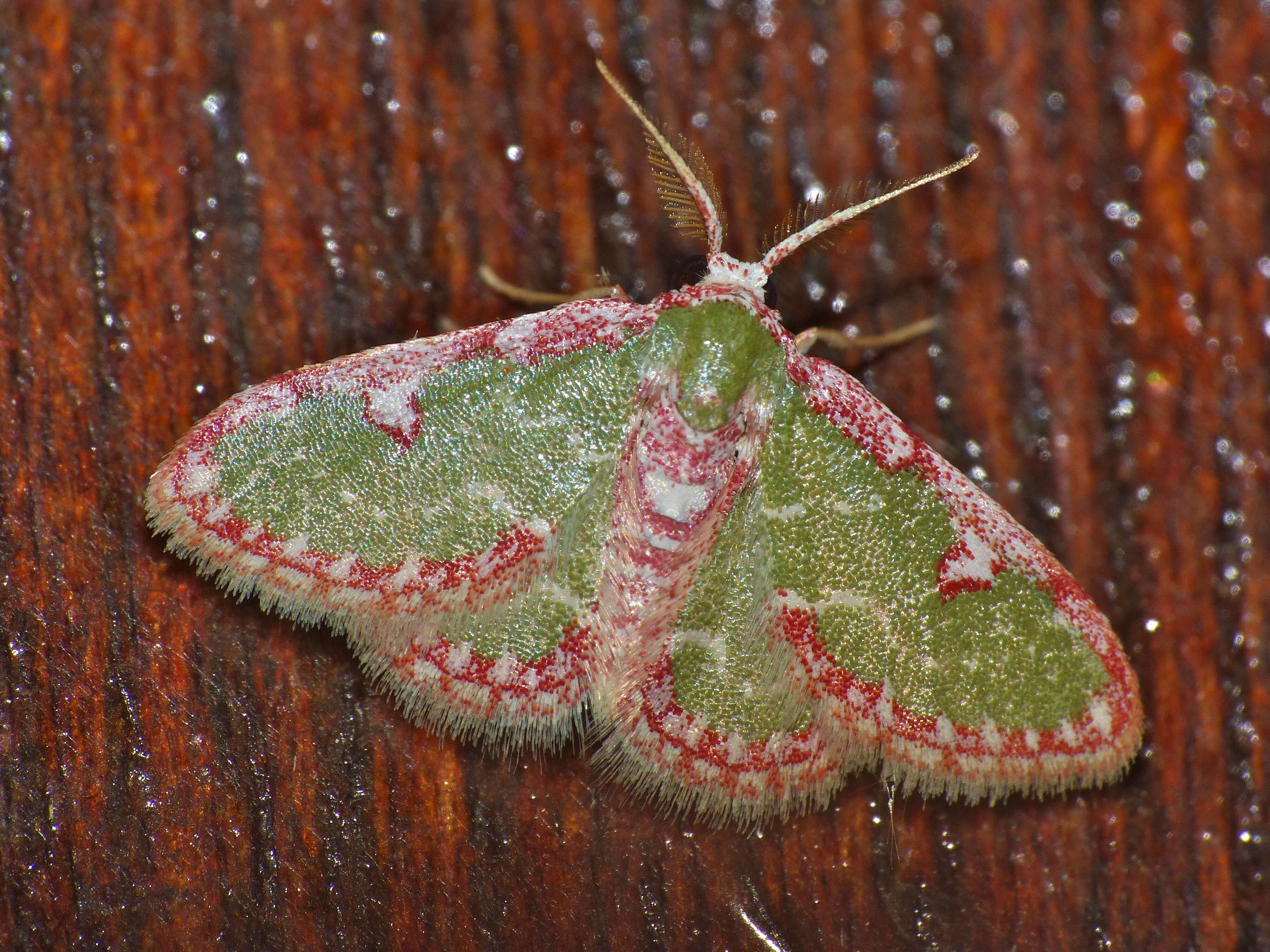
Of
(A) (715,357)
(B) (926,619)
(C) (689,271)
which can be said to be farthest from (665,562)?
(C) (689,271)

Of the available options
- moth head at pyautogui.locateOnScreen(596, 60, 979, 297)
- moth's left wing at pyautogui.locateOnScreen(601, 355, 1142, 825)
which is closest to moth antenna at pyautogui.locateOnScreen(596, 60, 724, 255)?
moth head at pyautogui.locateOnScreen(596, 60, 979, 297)

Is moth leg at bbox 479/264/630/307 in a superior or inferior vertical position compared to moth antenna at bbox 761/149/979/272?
inferior

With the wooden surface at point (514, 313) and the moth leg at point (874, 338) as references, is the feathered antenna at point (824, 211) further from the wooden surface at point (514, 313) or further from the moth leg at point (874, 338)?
the moth leg at point (874, 338)

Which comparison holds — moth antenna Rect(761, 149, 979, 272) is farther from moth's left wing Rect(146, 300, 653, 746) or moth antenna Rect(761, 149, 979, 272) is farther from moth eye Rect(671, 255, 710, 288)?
moth's left wing Rect(146, 300, 653, 746)

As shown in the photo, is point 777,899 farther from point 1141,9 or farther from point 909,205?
point 1141,9

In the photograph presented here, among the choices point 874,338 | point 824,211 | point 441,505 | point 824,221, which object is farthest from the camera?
point 874,338

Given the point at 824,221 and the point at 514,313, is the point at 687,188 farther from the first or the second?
the point at 514,313

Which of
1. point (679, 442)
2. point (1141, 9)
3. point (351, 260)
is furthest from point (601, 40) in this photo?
point (1141, 9)
